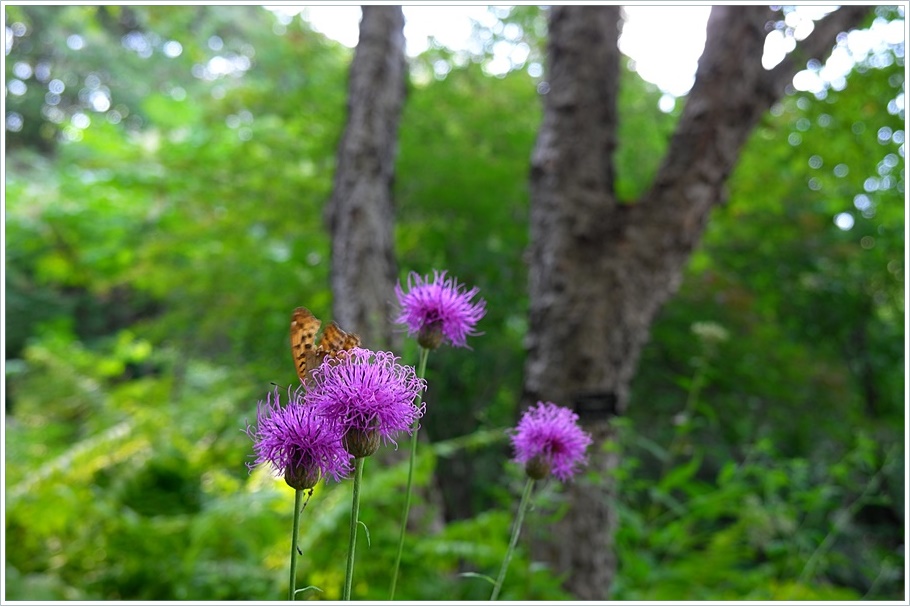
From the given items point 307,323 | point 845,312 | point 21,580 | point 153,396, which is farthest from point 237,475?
point 845,312

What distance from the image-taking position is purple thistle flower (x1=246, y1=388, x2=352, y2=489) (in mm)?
475

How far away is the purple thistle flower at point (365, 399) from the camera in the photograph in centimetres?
48

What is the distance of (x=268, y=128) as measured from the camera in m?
3.59

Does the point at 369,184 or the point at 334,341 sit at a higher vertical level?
the point at 369,184

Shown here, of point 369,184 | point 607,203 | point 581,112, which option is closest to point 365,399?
point 607,203

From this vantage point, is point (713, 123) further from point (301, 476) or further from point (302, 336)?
point (301, 476)

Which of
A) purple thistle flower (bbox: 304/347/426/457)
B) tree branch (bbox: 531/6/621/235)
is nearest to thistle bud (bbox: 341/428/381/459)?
purple thistle flower (bbox: 304/347/426/457)

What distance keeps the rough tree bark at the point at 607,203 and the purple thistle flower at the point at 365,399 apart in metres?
1.34

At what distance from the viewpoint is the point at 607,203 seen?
2.00m

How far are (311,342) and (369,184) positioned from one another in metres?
1.83

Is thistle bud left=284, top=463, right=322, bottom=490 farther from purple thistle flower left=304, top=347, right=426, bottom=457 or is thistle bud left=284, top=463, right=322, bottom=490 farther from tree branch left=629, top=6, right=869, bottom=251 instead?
tree branch left=629, top=6, right=869, bottom=251

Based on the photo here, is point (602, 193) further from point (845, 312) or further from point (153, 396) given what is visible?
point (153, 396)

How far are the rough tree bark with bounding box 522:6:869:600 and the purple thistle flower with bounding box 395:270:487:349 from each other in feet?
3.98

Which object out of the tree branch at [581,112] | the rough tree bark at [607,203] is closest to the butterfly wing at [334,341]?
the rough tree bark at [607,203]
